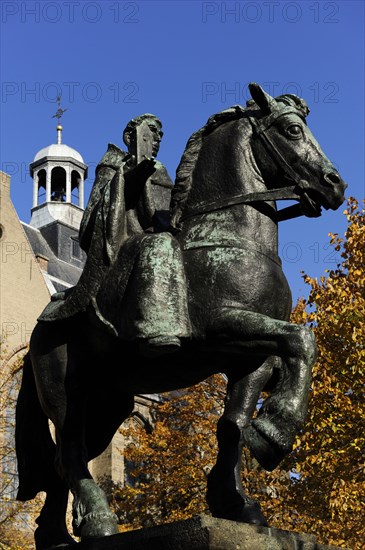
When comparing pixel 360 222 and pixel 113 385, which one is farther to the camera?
pixel 360 222

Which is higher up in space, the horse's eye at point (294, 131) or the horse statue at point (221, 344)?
the horse's eye at point (294, 131)

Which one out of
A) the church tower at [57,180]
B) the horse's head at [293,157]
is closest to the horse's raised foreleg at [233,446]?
the horse's head at [293,157]

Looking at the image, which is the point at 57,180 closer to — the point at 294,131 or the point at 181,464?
the point at 181,464

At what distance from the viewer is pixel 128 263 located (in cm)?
634

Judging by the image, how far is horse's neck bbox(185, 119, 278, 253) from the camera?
6250mm

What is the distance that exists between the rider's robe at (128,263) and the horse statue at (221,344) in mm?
64

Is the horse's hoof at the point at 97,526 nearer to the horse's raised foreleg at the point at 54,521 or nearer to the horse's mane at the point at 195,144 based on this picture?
the horse's raised foreleg at the point at 54,521

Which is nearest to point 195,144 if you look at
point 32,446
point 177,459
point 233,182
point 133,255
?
point 233,182

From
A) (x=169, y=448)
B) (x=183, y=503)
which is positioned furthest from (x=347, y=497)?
(x=169, y=448)

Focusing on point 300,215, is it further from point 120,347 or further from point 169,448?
point 169,448

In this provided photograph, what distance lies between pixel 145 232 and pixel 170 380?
108 cm

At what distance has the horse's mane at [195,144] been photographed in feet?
21.2

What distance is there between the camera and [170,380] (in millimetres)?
6367

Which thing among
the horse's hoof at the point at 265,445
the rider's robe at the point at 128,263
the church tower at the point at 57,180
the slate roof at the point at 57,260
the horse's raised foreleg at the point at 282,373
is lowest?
the horse's hoof at the point at 265,445
